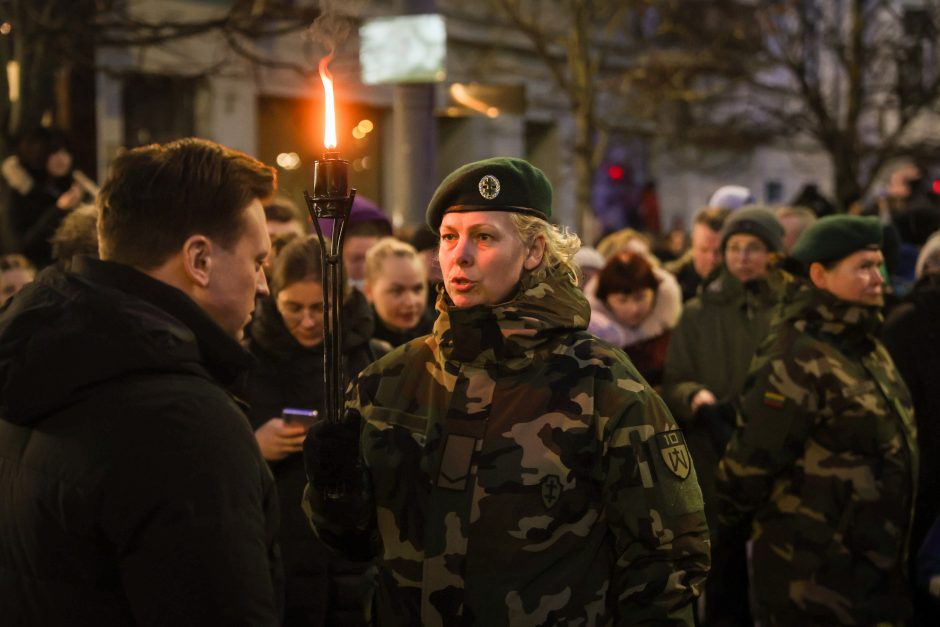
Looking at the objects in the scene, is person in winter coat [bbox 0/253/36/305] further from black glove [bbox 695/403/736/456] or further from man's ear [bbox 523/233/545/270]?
man's ear [bbox 523/233/545/270]

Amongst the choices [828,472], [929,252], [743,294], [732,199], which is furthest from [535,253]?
[732,199]

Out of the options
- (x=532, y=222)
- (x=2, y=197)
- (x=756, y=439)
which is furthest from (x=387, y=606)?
(x=2, y=197)

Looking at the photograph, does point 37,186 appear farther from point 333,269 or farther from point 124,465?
point 124,465

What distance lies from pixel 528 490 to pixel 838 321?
268 cm

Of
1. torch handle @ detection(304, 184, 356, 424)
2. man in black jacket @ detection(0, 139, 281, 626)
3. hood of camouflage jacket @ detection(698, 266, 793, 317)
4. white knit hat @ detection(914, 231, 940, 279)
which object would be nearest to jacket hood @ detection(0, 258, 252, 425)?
man in black jacket @ detection(0, 139, 281, 626)

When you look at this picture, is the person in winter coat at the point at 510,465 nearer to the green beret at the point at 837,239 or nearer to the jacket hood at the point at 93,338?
the jacket hood at the point at 93,338

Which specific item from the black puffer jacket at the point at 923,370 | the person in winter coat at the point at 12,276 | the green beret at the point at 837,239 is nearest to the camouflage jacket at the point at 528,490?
the green beret at the point at 837,239

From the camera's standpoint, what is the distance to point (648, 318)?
7.35 metres

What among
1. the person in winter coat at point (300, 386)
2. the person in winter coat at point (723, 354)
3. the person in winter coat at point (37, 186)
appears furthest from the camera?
the person in winter coat at point (37, 186)

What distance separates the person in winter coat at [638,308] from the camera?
23.6ft

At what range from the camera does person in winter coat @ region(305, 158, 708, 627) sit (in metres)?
3.10

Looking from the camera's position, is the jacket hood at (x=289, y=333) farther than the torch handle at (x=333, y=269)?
Yes

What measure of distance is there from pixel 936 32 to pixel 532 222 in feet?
67.2

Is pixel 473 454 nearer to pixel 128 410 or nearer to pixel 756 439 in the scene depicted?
pixel 128 410
